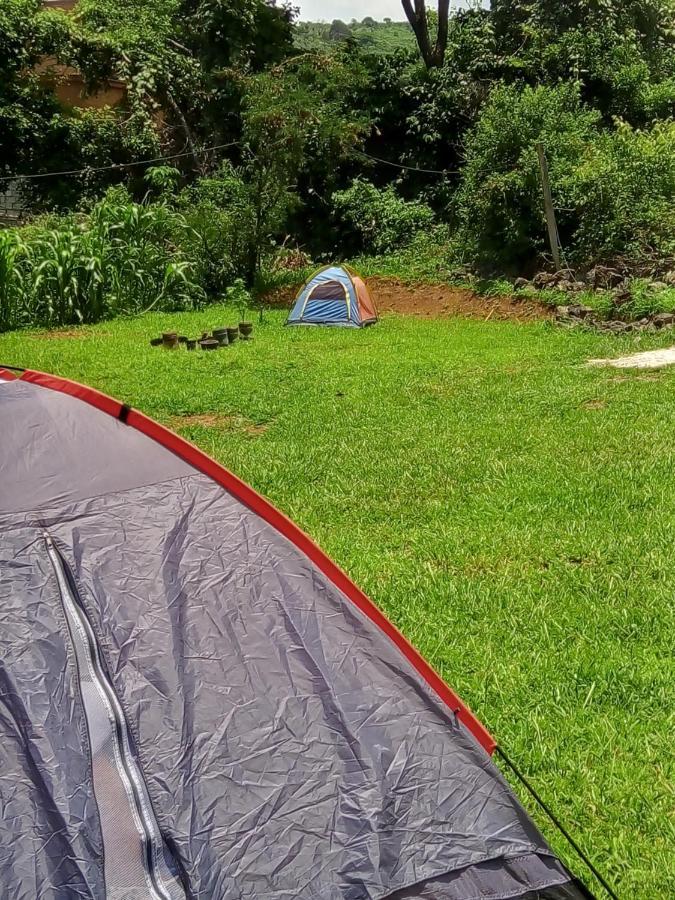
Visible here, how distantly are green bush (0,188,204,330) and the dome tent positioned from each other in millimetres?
2297

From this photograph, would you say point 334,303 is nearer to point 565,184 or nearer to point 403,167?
point 565,184

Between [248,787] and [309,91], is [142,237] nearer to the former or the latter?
[309,91]

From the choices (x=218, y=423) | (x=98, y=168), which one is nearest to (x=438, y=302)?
(x=218, y=423)

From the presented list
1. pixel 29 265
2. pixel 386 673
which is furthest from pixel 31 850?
pixel 29 265

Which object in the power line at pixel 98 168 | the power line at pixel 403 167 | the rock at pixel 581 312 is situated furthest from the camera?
the power line at pixel 403 167

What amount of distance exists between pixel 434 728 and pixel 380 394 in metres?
4.71

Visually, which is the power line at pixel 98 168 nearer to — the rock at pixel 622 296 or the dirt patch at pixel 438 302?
the dirt patch at pixel 438 302

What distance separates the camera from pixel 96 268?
10875 mm

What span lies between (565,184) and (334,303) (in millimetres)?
4070

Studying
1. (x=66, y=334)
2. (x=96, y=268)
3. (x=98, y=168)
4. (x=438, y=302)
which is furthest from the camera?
(x=98, y=168)

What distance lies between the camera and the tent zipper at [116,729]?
1663mm

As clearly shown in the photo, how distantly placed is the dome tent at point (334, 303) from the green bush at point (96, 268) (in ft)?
7.54

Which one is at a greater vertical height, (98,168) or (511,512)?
(98,168)

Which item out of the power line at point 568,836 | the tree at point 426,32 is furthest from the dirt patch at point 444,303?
the power line at point 568,836
